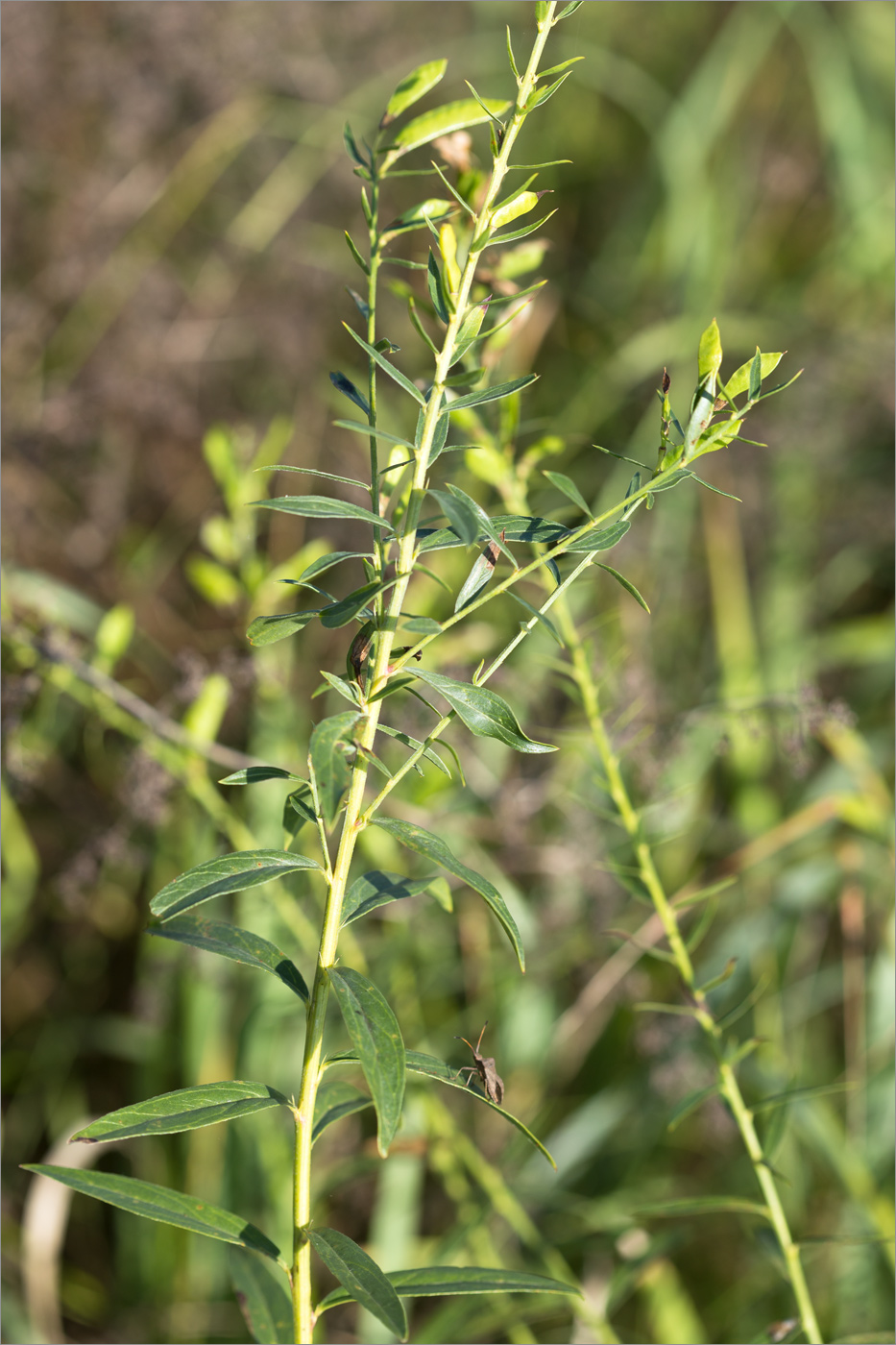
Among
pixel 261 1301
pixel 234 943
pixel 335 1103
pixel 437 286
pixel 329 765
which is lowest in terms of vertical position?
pixel 261 1301

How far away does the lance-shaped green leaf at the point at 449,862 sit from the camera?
331mm

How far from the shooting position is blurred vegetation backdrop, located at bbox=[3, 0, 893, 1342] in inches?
37.2

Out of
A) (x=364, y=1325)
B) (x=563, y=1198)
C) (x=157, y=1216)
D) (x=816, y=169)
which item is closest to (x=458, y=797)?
(x=563, y=1198)

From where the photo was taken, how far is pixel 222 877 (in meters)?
0.36

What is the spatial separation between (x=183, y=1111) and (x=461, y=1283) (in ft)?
0.45

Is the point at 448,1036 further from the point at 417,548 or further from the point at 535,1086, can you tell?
the point at 417,548

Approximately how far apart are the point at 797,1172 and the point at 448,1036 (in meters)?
0.46

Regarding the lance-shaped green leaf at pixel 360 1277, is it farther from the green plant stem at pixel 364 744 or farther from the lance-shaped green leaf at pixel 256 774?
the lance-shaped green leaf at pixel 256 774

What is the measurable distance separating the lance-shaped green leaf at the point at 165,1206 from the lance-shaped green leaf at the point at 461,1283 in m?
0.04

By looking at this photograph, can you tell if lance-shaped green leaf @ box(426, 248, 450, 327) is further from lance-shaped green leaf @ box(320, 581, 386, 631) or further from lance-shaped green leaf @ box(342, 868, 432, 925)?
lance-shaped green leaf @ box(342, 868, 432, 925)

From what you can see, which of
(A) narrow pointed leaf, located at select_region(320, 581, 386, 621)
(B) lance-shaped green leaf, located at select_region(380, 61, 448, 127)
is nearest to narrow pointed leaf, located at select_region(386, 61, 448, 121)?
(B) lance-shaped green leaf, located at select_region(380, 61, 448, 127)

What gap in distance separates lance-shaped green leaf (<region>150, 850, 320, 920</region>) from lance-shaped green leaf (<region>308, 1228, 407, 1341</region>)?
0.45 ft

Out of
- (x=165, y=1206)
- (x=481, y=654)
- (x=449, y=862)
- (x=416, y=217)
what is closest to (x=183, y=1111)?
(x=165, y=1206)

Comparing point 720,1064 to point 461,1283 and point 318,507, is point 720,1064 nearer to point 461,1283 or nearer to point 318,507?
point 461,1283
